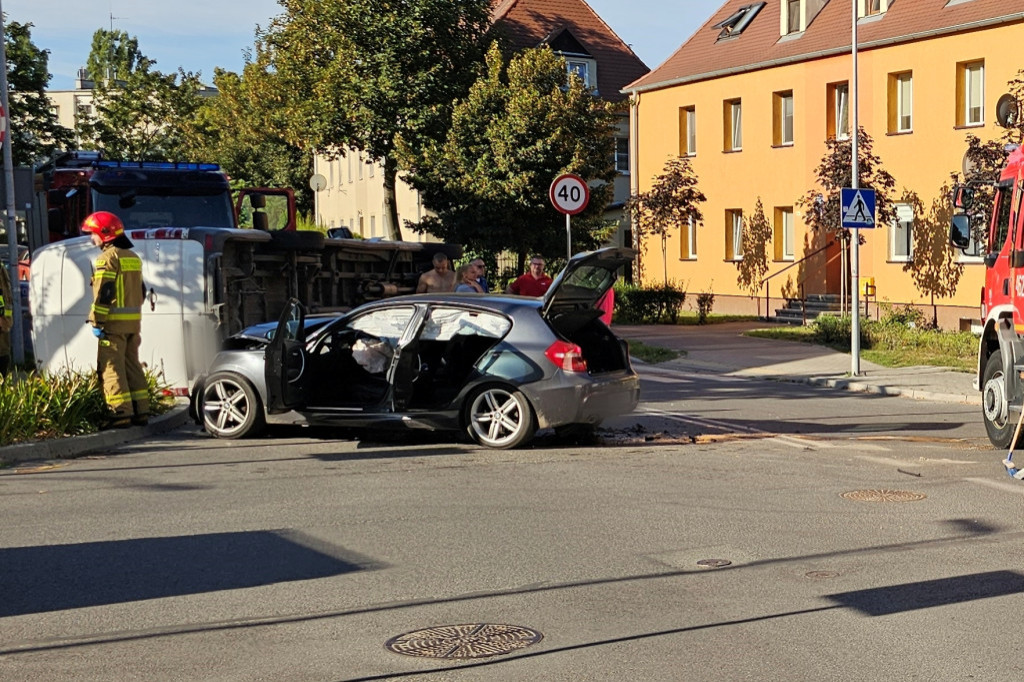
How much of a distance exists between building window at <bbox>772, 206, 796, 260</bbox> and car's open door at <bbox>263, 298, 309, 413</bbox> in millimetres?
27077

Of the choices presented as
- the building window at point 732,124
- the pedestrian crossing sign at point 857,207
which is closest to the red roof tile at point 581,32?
the building window at point 732,124

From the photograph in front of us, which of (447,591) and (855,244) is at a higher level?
(855,244)

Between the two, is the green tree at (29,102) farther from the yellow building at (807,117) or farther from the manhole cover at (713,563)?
the manhole cover at (713,563)

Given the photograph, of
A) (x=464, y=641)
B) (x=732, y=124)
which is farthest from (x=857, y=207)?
(x=732, y=124)

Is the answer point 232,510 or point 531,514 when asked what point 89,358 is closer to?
point 232,510

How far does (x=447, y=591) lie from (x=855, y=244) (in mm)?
15292

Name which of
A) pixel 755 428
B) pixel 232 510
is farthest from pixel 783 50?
pixel 232 510

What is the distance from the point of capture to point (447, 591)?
23.2 ft

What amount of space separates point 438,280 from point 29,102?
3599 centimetres

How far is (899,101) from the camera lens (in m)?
35.1

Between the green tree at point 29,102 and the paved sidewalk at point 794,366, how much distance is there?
2588 cm

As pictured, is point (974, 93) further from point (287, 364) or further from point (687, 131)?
point (287, 364)

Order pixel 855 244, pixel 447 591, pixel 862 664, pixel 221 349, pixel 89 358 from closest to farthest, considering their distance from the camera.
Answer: pixel 862 664 < pixel 447 591 < pixel 221 349 < pixel 89 358 < pixel 855 244

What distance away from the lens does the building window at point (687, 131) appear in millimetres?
42094
